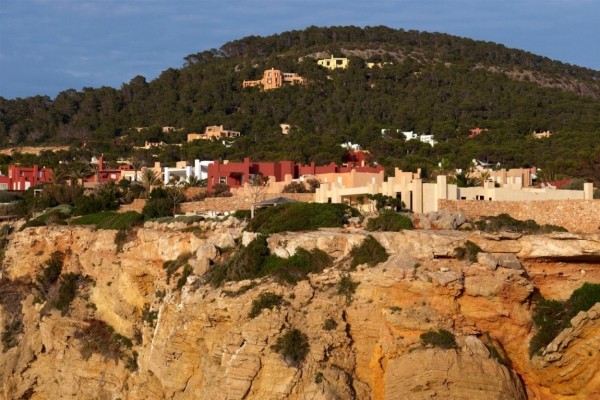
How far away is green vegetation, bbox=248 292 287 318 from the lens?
23188 mm

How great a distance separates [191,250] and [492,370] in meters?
11.9

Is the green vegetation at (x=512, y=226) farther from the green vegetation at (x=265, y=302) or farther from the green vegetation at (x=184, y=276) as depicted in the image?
the green vegetation at (x=184, y=276)

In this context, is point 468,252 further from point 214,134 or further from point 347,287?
point 214,134

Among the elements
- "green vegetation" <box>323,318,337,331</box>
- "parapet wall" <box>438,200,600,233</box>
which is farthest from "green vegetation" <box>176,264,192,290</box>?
"parapet wall" <box>438,200,600,233</box>

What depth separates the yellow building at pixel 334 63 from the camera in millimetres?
101812

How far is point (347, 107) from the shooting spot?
84.0m

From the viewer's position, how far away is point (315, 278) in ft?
78.2

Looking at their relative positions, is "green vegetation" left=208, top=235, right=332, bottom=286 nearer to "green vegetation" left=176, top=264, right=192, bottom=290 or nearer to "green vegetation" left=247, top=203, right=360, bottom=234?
"green vegetation" left=247, top=203, right=360, bottom=234

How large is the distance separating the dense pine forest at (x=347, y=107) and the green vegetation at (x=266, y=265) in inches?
928

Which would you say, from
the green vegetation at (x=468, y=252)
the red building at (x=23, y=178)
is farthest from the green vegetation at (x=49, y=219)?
the green vegetation at (x=468, y=252)

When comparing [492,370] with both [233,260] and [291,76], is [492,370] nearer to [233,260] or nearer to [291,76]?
[233,260]

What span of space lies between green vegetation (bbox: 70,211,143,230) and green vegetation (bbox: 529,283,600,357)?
16517mm

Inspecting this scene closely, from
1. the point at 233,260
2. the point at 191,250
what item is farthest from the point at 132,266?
the point at 233,260

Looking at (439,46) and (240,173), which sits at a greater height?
(439,46)
